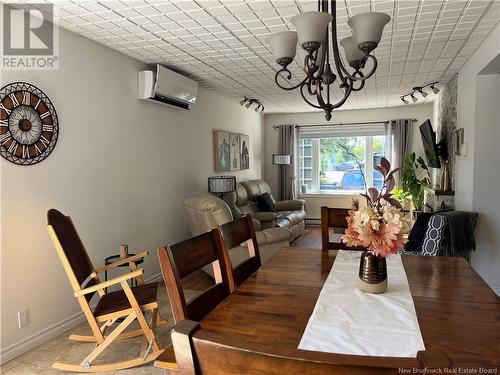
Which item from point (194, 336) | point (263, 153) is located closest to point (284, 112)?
point (263, 153)

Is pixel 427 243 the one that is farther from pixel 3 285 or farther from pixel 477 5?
pixel 3 285

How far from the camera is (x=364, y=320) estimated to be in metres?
1.28

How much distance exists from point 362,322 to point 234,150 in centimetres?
519

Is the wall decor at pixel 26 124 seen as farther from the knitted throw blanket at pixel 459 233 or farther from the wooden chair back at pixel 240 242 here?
the knitted throw blanket at pixel 459 233

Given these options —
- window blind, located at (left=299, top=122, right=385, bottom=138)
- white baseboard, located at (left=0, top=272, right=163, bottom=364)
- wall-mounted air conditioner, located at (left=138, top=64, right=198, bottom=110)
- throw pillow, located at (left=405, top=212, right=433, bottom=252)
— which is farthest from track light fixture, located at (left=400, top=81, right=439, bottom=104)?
white baseboard, located at (left=0, top=272, right=163, bottom=364)

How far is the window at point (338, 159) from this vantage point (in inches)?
295

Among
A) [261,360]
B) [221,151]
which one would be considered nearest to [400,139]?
[221,151]

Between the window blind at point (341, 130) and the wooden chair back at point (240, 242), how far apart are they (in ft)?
19.6

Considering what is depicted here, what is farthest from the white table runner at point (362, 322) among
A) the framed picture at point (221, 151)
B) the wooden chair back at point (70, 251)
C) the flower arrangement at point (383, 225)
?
the framed picture at point (221, 151)

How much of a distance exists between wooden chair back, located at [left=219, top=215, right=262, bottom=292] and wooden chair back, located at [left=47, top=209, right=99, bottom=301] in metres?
1.11

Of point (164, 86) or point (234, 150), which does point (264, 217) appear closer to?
point (234, 150)

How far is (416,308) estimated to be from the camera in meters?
1.39

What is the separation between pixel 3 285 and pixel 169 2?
2.22 meters

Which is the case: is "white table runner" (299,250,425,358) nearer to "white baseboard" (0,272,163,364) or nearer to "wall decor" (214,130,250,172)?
"white baseboard" (0,272,163,364)
